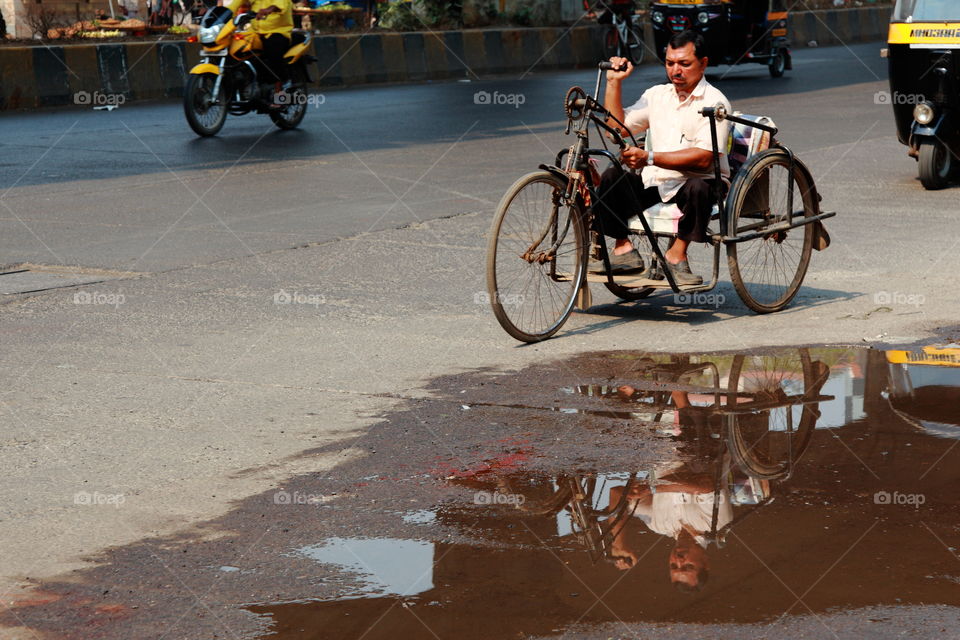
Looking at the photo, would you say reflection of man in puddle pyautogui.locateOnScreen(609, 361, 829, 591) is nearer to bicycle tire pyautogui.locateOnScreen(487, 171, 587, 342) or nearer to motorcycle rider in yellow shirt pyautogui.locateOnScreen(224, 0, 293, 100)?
bicycle tire pyautogui.locateOnScreen(487, 171, 587, 342)

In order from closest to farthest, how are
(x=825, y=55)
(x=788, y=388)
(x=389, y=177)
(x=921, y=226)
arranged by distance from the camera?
1. (x=788, y=388)
2. (x=921, y=226)
3. (x=389, y=177)
4. (x=825, y=55)

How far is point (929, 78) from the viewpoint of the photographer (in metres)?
11.6

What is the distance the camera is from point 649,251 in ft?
27.6

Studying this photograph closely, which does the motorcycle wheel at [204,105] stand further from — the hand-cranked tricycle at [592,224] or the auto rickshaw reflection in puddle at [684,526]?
the auto rickshaw reflection in puddle at [684,526]

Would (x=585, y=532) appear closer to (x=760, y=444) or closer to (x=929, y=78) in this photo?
(x=760, y=444)

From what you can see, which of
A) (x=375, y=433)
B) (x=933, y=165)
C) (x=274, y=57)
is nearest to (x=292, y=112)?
(x=274, y=57)

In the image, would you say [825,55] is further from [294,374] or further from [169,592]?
[169,592]

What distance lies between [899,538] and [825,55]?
2869cm

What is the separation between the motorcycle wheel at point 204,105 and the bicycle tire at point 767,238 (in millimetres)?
8897

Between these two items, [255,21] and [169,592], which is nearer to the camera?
[169,592]

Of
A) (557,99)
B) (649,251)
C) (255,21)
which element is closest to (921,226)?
(649,251)

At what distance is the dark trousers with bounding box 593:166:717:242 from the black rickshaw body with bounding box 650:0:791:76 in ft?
58.1

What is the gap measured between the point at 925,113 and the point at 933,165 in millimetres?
429

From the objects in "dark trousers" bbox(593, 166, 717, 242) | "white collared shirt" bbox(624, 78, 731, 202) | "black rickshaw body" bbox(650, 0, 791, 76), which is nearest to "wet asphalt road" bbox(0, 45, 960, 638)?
"dark trousers" bbox(593, 166, 717, 242)
